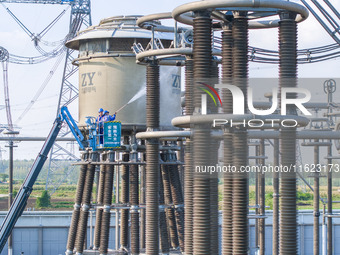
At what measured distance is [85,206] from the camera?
2991 cm

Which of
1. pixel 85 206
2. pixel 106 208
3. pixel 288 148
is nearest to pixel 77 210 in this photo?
pixel 85 206

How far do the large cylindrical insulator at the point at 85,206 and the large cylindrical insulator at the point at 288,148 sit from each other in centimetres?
1338

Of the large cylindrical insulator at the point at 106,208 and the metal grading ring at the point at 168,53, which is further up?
the metal grading ring at the point at 168,53

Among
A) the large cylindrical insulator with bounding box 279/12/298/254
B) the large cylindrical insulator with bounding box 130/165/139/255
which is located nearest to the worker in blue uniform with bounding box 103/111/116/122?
the large cylindrical insulator with bounding box 130/165/139/255

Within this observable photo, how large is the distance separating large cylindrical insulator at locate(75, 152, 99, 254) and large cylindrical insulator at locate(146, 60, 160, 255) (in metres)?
5.72

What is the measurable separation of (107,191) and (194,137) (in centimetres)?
1236

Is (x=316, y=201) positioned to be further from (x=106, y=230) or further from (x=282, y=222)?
(x=282, y=222)

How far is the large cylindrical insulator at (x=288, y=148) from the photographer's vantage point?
1708 centimetres

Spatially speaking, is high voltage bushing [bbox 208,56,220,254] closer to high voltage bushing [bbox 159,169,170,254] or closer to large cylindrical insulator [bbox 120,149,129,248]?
high voltage bushing [bbox 159,169,170,254]

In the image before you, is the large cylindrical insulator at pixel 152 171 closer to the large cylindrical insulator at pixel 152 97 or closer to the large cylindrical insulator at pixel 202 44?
the large cylindrical insulator at pixel 152 97

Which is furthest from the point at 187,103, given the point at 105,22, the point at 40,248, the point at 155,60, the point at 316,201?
the point at 40,248

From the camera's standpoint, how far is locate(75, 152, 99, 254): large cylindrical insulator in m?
29.7

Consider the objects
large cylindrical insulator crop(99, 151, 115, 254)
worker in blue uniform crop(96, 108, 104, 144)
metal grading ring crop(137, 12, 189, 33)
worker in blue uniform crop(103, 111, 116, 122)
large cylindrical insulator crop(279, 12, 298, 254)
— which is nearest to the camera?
large cylindrical insulator crop(279, 12, 298, 254)
